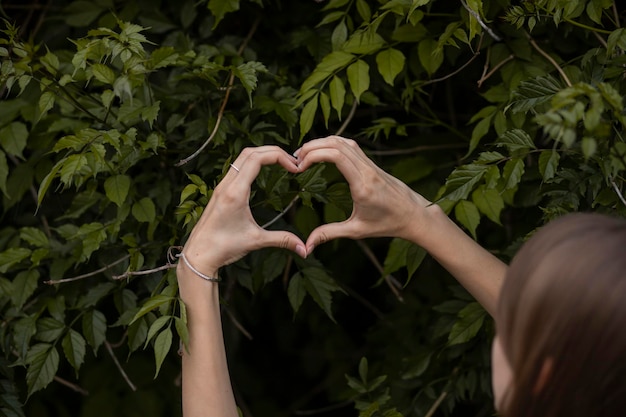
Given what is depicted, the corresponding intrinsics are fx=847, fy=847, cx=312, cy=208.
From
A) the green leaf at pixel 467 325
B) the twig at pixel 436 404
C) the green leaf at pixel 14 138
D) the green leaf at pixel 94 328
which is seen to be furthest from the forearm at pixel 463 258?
the green leaf at pixel 14 138

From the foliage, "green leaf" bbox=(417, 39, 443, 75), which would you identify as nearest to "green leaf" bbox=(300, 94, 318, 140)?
the foliage

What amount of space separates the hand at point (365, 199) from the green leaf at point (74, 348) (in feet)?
2.46

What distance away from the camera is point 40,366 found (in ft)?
6.73

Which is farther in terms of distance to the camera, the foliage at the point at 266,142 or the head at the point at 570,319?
the foliage at the point at 266,142

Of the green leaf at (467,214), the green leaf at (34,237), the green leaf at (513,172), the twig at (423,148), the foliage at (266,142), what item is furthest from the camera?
the twig at (423,148)

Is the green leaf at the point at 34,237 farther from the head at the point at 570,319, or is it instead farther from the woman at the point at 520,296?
the head at the point at 570,319

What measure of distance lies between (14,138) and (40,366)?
615mm

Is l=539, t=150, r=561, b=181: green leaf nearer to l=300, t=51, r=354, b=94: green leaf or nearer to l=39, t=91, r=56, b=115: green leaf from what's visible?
l=300, t=51, r=354, b=94: green leaf

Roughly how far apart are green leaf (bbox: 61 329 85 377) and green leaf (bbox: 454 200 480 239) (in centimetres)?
97

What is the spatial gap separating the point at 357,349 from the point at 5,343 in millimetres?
1504

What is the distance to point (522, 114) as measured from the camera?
6.63ft

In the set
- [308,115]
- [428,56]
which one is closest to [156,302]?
[308,115]

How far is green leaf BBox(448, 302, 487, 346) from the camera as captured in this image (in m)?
2.11

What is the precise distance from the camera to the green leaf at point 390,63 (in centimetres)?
207
